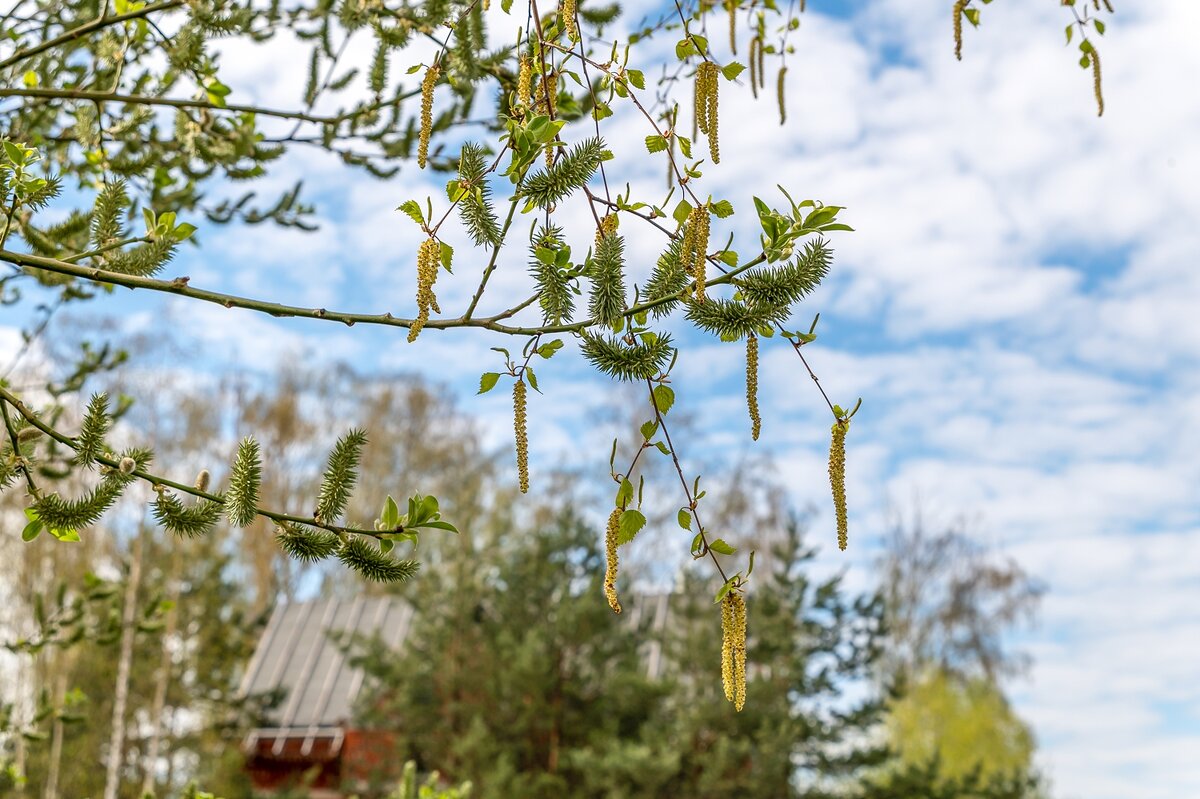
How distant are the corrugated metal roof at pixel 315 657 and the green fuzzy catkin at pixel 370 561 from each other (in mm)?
11729

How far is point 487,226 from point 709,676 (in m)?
7.96

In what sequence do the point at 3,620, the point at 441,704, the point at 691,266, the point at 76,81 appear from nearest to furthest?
1. the point at 691,266
2. the point at 76,81
3. the point at 441,704
4. the point at 3,620

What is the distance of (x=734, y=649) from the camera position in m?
1.95

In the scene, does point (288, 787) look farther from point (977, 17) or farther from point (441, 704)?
point (977, 17)

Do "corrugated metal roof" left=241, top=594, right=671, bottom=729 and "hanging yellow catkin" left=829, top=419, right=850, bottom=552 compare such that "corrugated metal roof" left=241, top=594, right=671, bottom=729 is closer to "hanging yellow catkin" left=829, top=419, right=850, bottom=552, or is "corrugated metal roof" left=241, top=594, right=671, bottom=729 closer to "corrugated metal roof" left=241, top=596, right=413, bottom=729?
"corrugated metal roof" left=241, top=596, right=413, bottom=729

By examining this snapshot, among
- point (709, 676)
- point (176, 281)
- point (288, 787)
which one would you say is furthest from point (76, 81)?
point (288, 787)

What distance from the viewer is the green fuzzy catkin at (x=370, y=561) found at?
2.07 meters

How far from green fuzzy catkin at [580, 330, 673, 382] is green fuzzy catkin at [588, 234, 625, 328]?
6cm

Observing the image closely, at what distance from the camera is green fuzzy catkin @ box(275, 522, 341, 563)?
A: 208 cm

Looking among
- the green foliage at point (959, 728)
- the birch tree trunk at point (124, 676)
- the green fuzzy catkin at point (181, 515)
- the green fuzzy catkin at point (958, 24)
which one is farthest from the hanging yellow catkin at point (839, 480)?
the green foliage at point (959, 728)

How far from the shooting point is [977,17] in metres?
3.25

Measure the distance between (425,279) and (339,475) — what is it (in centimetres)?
41

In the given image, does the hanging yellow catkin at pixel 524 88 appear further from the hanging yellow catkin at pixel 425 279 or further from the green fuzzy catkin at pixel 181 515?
the green fuzzy catkin at pixel 181 515

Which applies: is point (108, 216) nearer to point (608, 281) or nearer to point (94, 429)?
point (94, 429)
